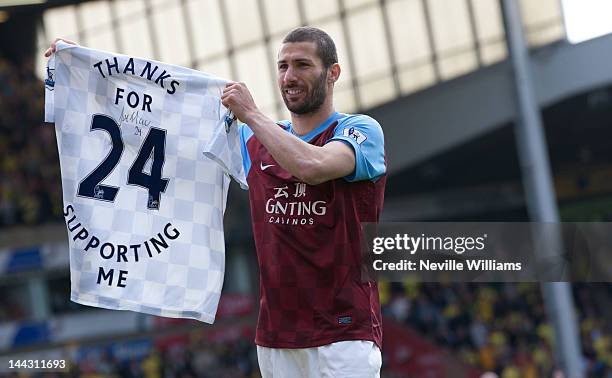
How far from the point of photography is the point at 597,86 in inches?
952

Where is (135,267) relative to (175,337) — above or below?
below

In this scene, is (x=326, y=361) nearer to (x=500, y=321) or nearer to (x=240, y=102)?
(x=240, y=102)

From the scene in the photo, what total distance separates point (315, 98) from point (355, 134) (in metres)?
0.20

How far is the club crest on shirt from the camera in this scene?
12.2 ft

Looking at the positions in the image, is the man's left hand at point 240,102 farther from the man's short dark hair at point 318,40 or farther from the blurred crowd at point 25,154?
the blurred crowd at point 25,154

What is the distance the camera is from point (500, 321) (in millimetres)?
24672

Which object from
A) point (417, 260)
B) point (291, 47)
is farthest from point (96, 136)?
point (417, 260)

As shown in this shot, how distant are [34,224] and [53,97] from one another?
2026 centimetres

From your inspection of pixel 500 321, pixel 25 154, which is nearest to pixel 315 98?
pixel 500 321

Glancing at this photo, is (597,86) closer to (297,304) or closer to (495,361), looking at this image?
(495,361)

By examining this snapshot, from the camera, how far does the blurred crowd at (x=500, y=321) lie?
887 inches

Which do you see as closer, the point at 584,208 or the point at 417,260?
the point at 417,260

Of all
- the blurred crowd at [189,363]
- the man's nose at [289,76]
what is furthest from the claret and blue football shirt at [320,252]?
the blurred crowd at [189,363]

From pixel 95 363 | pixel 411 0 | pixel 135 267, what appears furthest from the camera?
pixel 411 0
